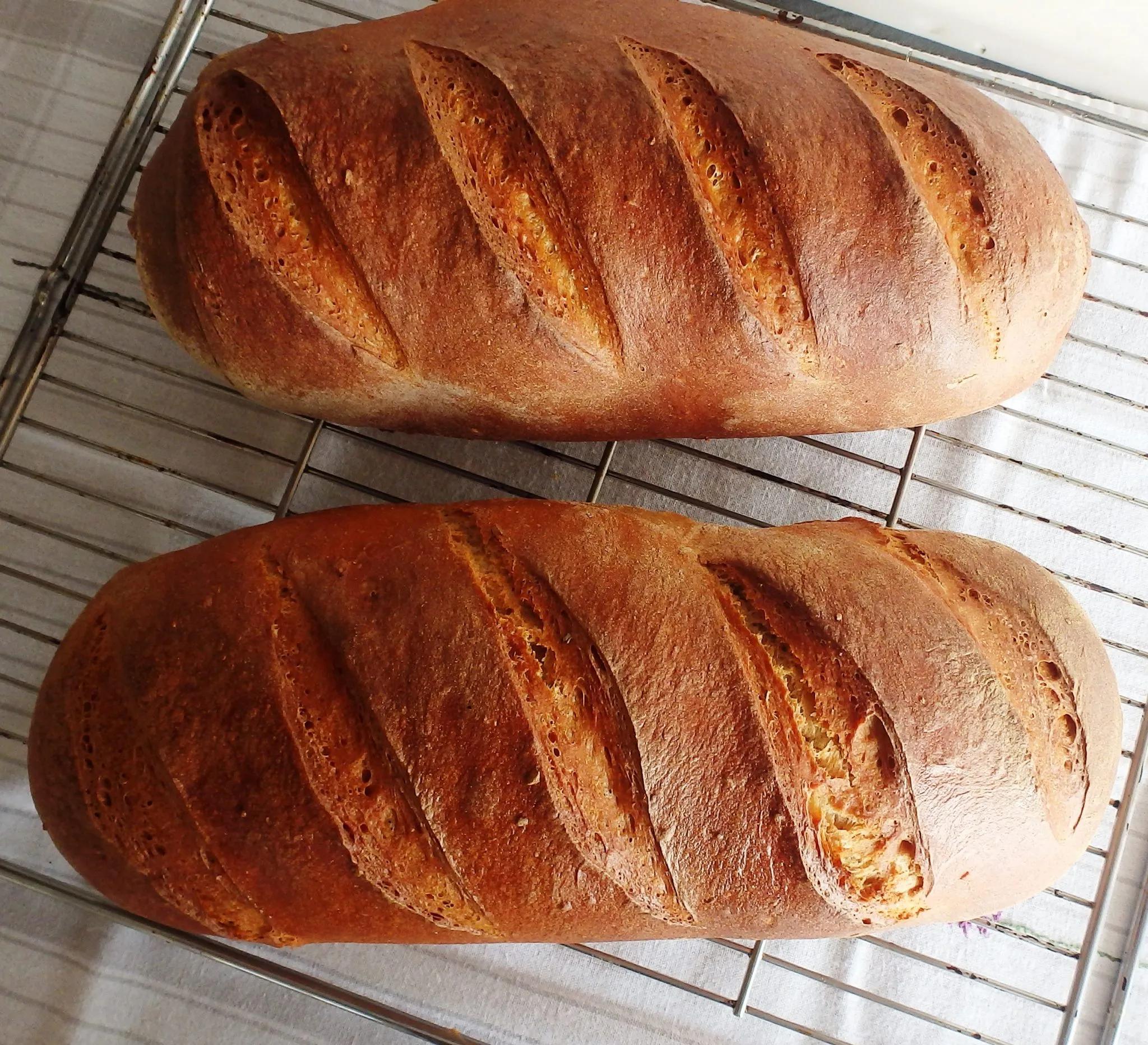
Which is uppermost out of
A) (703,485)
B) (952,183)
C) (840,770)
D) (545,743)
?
(952,183)

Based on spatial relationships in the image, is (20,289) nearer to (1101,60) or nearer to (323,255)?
(323,255)

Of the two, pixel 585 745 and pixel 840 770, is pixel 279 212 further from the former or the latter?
pixel 840 770

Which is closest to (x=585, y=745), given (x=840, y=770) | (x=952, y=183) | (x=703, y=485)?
(x=840, y=770)

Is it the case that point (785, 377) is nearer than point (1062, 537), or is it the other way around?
point (785, 377)

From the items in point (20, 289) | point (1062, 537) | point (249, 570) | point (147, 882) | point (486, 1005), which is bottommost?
point (486, 1005)

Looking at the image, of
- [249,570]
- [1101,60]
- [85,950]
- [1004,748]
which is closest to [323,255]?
[249,570]

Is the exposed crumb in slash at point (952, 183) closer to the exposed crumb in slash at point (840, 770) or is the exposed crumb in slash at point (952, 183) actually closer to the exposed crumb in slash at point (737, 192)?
the exposed crumb in slash at point (737, 192)
